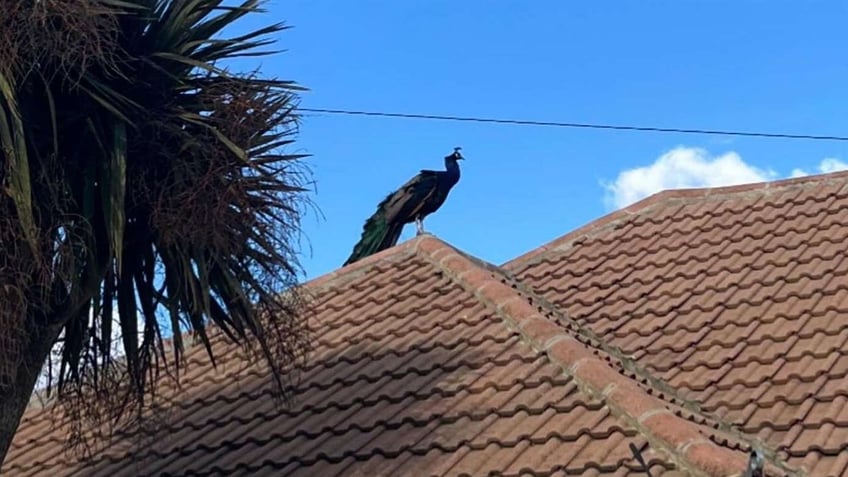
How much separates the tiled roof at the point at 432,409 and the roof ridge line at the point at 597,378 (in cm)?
1

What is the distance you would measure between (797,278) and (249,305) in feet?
14.3

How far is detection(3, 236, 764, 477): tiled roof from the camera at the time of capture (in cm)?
669

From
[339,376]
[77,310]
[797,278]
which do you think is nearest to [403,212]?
[339,376]

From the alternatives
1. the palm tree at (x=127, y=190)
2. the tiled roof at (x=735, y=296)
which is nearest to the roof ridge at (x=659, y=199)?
the tiled roof at (x=735, y=296)

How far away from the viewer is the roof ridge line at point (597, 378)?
20.3ft

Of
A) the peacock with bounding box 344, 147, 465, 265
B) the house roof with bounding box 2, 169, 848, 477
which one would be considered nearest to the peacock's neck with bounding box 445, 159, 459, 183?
the peacock with bounding box 344, 147, 465, 265

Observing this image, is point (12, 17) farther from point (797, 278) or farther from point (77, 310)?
point (797, 278)

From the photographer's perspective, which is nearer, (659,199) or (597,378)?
(597,378)

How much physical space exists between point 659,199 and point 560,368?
4481mm

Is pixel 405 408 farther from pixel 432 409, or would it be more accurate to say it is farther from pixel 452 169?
pixel 452 169

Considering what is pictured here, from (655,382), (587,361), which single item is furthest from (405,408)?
(655,382)

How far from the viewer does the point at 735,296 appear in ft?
29.5

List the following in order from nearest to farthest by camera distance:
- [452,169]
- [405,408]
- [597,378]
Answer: [597,378]
[405,408]
[452,169]

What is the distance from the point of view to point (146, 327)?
671 cm
